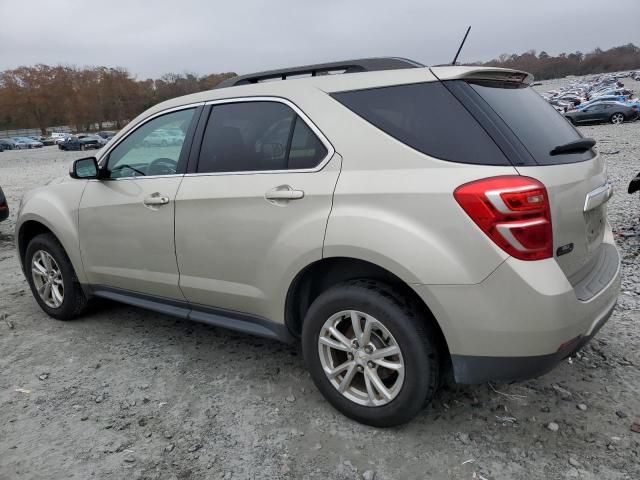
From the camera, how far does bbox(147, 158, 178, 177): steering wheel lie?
11.2ft

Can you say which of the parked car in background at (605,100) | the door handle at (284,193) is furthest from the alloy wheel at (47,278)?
the parked car in background at (605,100)

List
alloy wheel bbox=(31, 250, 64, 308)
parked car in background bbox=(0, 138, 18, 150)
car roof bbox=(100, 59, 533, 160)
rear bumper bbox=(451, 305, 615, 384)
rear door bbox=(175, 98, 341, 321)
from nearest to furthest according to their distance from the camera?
rear bumper bbox=(451, 305, 615, 384), car roof bbox=(100, 59, 533, 160), rear door bbox=(175, 98, 341, 321), alloy wheel bbox=(31, 250, 64, 308), parked car in background bbox=(0, 138, 18, 150)

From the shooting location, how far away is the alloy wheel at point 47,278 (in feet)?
14.3

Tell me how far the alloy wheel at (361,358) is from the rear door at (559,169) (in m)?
0.91

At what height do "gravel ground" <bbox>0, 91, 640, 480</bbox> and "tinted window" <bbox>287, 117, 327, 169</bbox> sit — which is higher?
"tinted window" <bbox>287, 117, 327, 169</bbox>

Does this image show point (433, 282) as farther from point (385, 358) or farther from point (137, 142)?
point (137, 142)

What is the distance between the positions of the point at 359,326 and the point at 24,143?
2674 inches

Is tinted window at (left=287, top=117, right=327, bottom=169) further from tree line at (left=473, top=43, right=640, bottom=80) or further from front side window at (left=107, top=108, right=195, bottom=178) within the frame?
tree line at (left=473, top=43, right=640, bottom=80)

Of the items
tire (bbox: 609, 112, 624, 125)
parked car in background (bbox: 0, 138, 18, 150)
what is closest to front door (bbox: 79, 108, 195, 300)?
tire (bbox: 609, 112, 624, 125)

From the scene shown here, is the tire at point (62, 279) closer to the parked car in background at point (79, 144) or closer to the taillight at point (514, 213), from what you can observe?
the taillight at point (514, 213)

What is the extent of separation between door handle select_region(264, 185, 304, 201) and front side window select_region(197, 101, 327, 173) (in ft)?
0.44

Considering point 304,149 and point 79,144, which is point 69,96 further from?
point 304,149

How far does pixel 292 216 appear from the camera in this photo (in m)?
2.73

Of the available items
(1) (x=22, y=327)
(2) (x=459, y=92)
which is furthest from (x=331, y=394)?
(1) (x=22, y=327)
